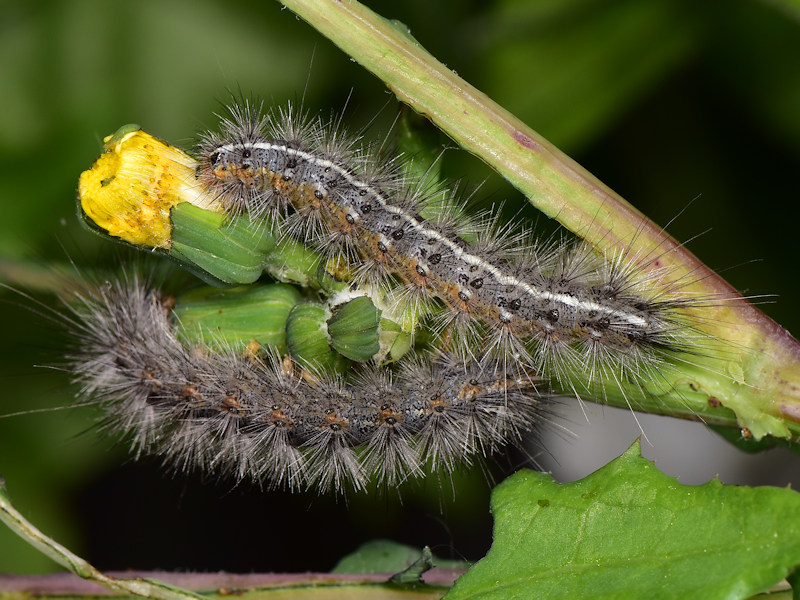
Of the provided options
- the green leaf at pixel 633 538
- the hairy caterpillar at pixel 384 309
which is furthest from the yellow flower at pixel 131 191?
the green leaf at pixel 633 538

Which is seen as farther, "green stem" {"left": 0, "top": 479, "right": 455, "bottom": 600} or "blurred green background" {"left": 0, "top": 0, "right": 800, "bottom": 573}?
"blurred green background" {"left": 0, "top": 0, "right": 800, "bottom": 573}

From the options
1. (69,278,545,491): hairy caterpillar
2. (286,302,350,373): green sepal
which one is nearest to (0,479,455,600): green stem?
(69,278,545,491): hairy caterpillar

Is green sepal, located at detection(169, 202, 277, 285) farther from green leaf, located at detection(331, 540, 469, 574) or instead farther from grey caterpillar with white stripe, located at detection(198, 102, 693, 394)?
green leaf, located at detection(331, 540, 469, 574)

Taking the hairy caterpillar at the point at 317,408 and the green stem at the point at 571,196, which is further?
the hairy caterpillar at the point at 317,408

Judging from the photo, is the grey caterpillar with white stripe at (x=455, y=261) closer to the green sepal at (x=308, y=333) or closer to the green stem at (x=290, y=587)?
the green sepal at (x=308, y=333)

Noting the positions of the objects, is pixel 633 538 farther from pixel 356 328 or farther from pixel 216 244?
pixel 216 244
